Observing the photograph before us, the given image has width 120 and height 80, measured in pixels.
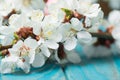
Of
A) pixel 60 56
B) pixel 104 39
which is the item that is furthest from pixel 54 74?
pixel 104 39

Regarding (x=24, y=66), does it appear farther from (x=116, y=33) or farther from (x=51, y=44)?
(x=116, y=33)

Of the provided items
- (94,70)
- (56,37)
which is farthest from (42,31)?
(94,70)

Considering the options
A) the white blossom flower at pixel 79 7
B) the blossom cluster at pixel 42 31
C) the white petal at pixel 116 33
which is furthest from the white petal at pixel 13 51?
the white petal at pixel 116 33

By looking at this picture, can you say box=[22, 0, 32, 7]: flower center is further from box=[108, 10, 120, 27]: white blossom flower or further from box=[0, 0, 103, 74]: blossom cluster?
box=[108, 10, 120, 27]: white blossom flower

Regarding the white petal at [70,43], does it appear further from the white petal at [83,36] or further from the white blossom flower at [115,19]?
Answer: the white blossom flower at [115,19]

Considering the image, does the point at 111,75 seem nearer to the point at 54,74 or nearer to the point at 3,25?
the point at 54,74
